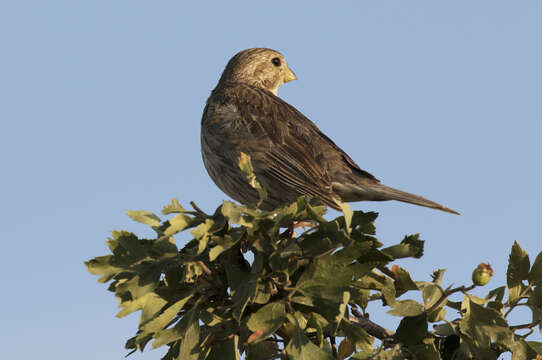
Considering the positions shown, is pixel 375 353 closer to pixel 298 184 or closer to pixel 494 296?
pixel 494 296

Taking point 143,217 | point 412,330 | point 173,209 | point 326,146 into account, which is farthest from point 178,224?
point 326,146

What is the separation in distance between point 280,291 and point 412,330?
656 millimetres

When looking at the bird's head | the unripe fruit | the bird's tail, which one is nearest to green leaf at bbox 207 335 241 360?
the unripe fruit

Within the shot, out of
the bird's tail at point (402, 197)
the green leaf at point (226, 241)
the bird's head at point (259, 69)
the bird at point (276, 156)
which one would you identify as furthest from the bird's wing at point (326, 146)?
the green leaf at point (226, 241)

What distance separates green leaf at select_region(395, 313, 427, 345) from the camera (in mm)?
3076

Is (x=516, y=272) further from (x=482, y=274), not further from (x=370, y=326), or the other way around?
(x=370, y=326)

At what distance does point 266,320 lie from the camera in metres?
2.80

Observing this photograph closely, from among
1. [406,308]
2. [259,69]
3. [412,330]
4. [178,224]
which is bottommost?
[412,330]

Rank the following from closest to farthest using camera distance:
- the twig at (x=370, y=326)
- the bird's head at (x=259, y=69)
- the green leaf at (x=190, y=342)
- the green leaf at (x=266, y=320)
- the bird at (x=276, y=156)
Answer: the green leaf at (x=266, y=320) < the green leaf at (x=190, y=342) < the twig at (x=370, y=326) < the bird at (x=276, y=156) < the bird's head at (x=259, y=69)

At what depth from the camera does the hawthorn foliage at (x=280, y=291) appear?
2.83 m

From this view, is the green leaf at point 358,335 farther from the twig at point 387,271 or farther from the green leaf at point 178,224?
the green leaf at point 178,224

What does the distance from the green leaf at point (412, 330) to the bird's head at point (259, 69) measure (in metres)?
5.02

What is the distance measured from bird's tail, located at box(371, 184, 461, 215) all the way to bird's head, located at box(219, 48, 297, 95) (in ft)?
9.63

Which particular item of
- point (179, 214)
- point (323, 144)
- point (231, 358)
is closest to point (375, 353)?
point (231, 358)
